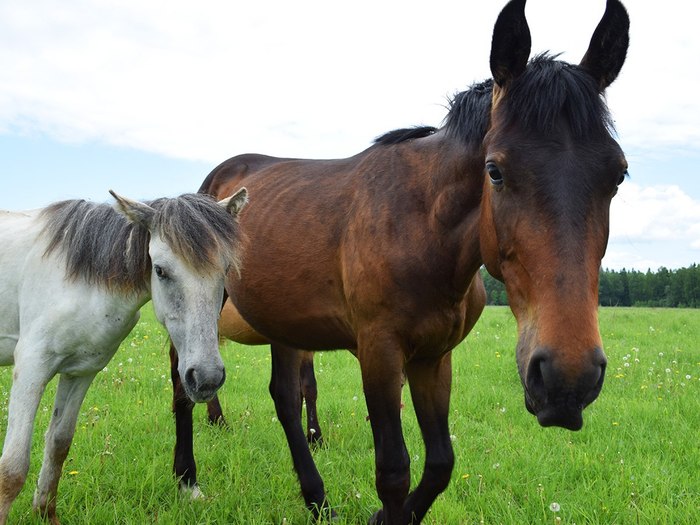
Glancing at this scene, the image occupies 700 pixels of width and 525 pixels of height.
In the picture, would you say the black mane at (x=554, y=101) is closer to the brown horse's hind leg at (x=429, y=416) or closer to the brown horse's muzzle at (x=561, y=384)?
the brown horse's muzzle at (x=561, y=384)

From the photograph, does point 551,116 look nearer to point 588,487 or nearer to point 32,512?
point 588,487

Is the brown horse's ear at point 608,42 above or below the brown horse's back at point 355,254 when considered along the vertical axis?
above

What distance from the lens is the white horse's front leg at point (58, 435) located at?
404 cm

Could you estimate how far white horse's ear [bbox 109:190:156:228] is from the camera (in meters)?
3.54

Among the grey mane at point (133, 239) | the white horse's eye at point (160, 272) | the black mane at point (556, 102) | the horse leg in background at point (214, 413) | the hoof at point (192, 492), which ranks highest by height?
the black mane at point (556, 102)

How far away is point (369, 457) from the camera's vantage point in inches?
207

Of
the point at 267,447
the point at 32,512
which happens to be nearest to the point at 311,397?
the point at 267,447

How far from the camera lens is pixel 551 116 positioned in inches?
95.3

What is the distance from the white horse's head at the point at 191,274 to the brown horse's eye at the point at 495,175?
5.64 ft

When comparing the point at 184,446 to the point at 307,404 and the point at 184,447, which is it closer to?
the point at 184,447

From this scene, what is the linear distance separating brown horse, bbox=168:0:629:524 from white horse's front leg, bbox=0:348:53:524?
156 centimetres

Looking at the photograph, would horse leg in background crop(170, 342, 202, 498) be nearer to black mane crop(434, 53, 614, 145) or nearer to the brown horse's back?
the brown horse's back

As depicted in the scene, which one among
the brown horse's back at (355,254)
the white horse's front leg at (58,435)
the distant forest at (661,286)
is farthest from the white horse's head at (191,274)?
the distant forest at (661,286)

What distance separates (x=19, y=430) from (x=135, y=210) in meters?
1.49
